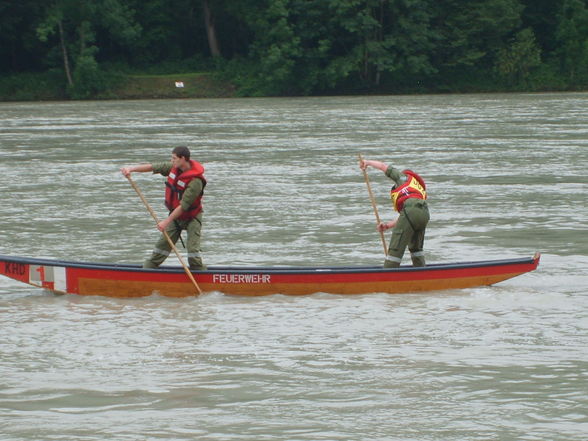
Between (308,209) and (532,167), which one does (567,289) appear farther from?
(532,167)

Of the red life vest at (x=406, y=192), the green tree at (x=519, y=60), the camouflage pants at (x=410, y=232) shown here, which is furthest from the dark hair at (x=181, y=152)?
the green tree at (x=519, y=60)

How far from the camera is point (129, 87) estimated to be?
216ft

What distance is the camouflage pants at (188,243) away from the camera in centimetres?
1237

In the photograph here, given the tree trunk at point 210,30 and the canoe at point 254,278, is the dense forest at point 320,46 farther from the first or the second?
the canoe at point 254,278

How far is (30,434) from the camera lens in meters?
8.04

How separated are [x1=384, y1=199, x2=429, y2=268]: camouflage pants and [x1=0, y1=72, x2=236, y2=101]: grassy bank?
51881 millimetres

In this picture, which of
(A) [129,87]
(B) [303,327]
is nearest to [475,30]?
(A) [129,87]

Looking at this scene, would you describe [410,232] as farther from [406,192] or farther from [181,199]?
[181,199]

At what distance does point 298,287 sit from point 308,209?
280 inches

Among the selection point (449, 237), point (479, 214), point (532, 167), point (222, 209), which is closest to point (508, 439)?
point (449, 237)

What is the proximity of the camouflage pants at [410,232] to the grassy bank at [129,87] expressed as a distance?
170ft

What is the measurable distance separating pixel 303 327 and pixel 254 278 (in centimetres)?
→ 131

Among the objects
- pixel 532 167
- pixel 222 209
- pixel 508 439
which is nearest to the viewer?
pixel 508 439

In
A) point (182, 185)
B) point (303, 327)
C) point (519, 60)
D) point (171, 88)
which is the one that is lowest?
point (303, 327)
